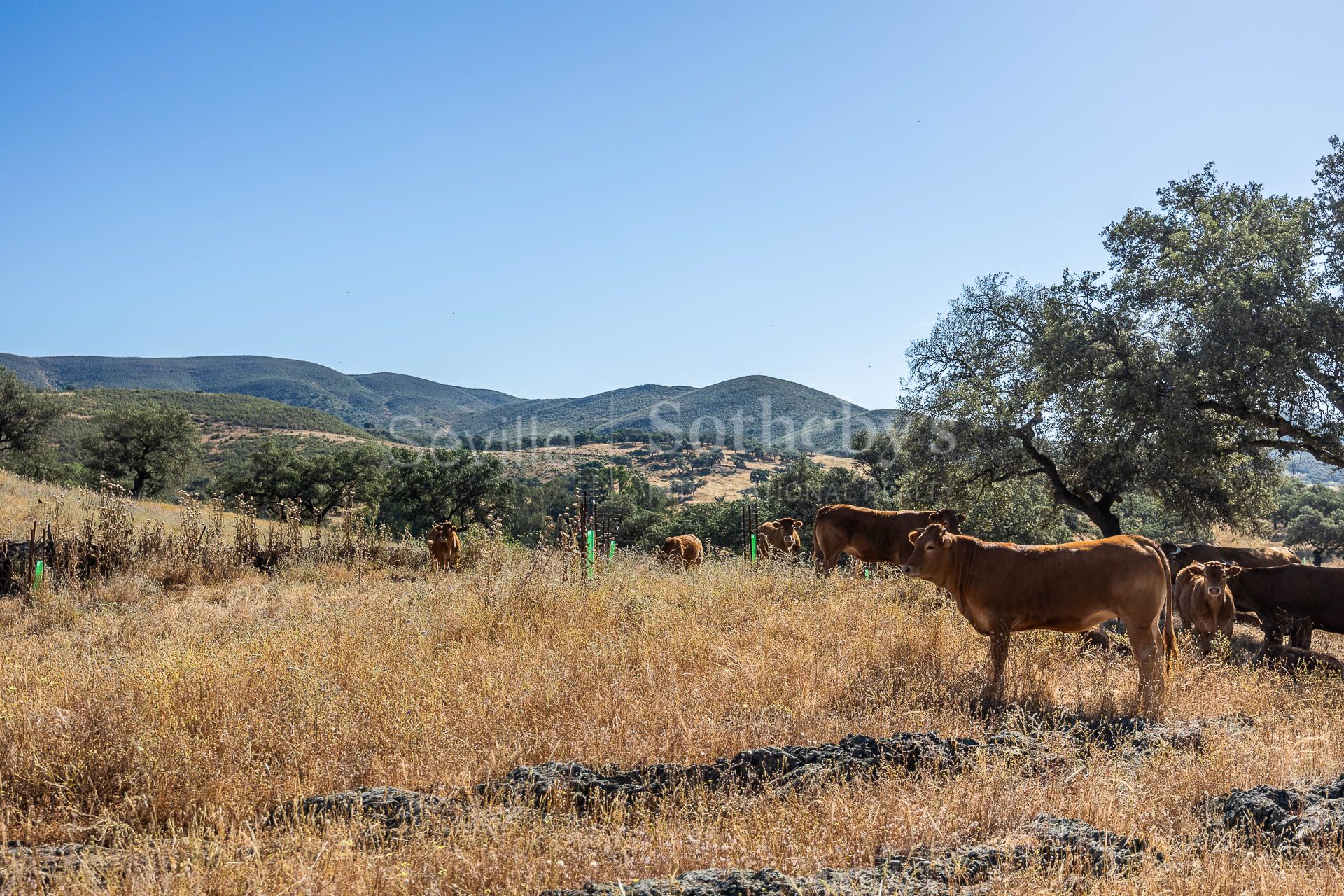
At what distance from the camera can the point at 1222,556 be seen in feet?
51.9

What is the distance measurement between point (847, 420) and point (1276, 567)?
88080mm

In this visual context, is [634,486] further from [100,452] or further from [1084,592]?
[1084,592]

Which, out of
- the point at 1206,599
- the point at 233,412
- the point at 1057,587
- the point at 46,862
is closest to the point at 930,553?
the point at 1057,587

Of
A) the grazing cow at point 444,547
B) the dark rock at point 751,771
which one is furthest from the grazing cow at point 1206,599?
the grazing cow at point 444,547

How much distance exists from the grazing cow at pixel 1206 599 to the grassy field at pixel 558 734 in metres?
2.26

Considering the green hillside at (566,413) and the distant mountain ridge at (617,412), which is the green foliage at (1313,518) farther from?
the green hillside at (566,413)

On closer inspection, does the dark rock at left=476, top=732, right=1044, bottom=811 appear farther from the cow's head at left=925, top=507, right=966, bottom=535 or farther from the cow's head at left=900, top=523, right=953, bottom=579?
the cow's head at left=925, top=507, right=966, bottom=535

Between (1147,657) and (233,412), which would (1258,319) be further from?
(233,412)

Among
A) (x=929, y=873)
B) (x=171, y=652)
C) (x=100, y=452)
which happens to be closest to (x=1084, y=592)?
(x=929, y=873)

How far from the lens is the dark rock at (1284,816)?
4281mm

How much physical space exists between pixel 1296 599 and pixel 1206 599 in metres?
1.78

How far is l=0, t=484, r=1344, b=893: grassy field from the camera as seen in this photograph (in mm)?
3965

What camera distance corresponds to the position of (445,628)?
9.02 meters

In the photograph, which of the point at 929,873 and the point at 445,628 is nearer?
the point at 929,873
